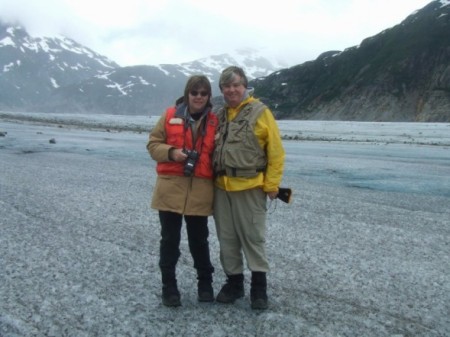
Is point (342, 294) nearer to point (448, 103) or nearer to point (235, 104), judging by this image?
point (235, 104)

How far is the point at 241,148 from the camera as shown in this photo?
16.5 ft

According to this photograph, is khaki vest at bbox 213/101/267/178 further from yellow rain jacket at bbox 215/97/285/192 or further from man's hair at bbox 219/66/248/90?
man's hair at bbox 219/66/248/90

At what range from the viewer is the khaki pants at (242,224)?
521cm

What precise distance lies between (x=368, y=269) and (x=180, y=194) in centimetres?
339

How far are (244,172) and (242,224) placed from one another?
0.60 meters

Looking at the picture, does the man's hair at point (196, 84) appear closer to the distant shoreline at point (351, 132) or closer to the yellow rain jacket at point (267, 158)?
the yellow rain jacket at point (267, 158)

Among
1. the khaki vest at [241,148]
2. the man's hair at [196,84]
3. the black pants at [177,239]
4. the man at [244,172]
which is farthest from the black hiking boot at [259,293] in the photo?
the man's hair at [196,84]

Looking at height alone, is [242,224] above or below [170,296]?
above

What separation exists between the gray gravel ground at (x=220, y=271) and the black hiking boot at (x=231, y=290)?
3.1 inches

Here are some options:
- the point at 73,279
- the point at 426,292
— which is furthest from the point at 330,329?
the point at 73,279

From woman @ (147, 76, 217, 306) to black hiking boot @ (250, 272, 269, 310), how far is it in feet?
3.01

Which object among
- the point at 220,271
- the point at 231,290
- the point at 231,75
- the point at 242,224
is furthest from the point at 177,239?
the point at 231,75

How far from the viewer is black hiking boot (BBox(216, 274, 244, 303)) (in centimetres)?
551

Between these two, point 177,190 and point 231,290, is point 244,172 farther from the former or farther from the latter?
point 231,290
